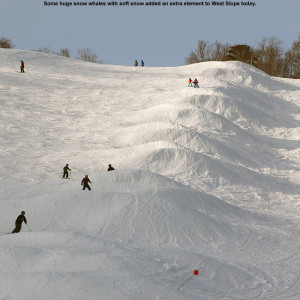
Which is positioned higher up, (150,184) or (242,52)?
(242,52)

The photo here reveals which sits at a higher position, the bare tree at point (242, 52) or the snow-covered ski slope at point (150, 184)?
the bare tree at point (242, 52)

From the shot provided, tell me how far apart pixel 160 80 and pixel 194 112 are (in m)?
12.5

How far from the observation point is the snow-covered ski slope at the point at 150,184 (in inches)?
379

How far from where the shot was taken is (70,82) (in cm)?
3981

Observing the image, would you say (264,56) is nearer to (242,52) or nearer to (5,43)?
(242,52)

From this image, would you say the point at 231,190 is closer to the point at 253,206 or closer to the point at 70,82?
the point at 253,206

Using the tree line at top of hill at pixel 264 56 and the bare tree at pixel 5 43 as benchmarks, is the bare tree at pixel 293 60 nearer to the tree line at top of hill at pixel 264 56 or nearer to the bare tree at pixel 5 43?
the tree line at top of hill at pixel 264 56

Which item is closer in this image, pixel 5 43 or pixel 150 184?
pixel 150 184

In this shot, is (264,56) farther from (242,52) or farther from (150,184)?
(150,184)

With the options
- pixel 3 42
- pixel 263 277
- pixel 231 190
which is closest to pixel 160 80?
pixel 231 190

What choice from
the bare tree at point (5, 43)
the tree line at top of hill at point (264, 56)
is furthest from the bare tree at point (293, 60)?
the bare tree at point (5, 43)

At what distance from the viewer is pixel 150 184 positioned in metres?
17.4

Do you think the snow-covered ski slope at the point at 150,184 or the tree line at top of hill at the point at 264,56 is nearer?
the snow-covered ski slope at the point at 150,184

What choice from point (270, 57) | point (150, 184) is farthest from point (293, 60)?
point (150, 184)
